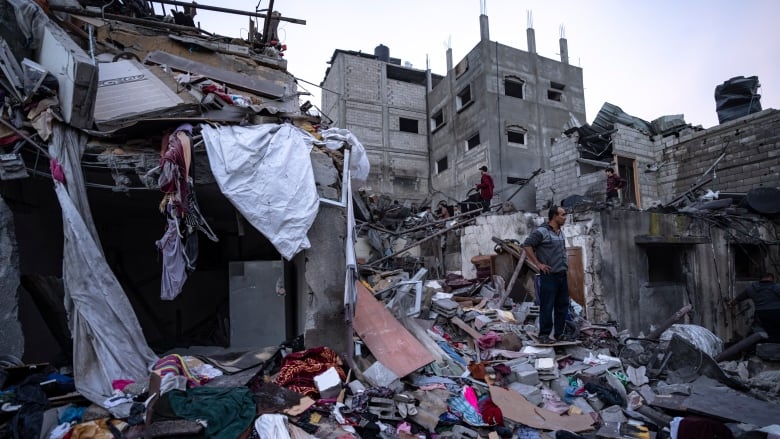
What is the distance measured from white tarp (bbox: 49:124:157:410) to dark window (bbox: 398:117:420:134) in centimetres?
2302

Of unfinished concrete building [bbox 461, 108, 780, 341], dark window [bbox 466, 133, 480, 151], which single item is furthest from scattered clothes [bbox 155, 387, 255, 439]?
dark window [bbox 466, 133, 480, 151]

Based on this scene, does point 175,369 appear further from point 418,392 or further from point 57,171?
point 418,392

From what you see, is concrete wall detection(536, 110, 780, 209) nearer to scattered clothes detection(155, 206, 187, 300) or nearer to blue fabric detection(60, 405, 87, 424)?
scattered clothes detection(155, 206, 187, 300)

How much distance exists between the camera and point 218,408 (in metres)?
3.46

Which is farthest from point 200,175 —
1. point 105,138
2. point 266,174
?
point 105,138

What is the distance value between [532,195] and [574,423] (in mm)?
17858

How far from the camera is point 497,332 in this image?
6086 millimetres

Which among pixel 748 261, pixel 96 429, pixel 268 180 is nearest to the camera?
pixel 96 429

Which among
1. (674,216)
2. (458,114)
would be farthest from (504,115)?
(674,216)

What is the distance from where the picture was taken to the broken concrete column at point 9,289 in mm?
3826

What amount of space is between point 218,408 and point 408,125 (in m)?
24.7

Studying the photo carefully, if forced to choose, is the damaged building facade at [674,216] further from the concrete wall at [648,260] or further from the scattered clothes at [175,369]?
the scattered clothes at [175,369]

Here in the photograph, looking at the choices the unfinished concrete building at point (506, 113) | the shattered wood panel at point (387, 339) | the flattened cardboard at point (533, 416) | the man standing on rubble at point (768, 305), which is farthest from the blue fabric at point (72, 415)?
the unfinished concrete building at point (506, 113)

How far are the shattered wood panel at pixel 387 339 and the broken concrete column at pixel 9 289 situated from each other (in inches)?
143
